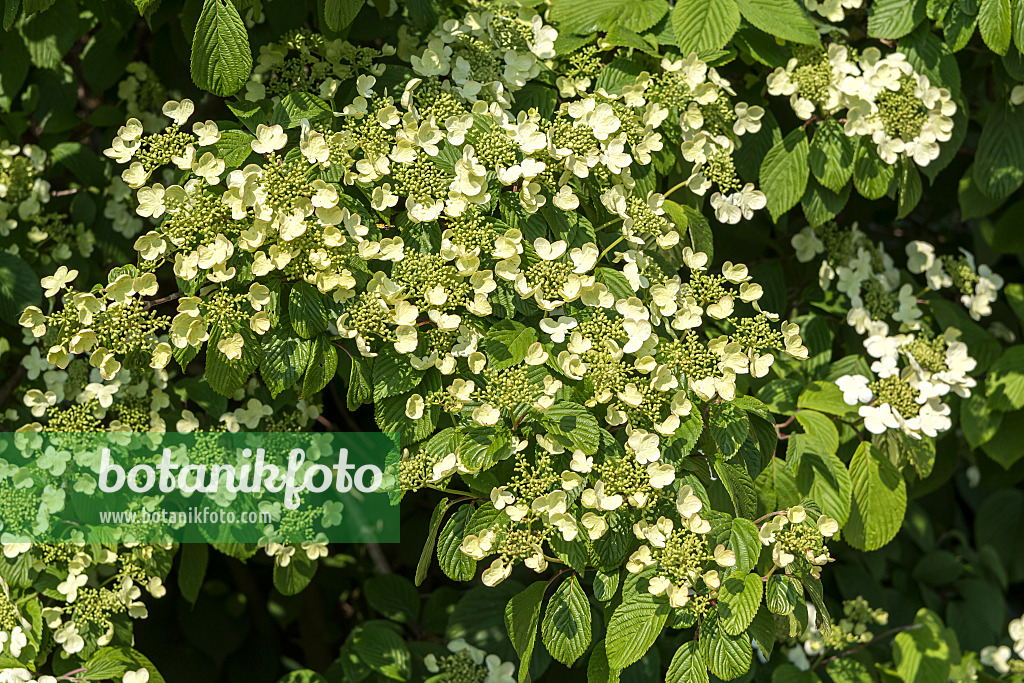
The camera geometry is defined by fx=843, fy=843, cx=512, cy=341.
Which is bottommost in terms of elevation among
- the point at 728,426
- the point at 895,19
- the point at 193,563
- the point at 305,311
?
the point at 193,563

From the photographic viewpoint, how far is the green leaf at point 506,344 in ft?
4.54

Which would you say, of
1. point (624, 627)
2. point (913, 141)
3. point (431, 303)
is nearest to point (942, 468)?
point (913, 141)

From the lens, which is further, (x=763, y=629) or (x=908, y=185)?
(x=908, y=185)

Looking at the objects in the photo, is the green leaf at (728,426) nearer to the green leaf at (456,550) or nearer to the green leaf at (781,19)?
the green leaf at (456,550)

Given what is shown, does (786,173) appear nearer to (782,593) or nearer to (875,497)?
(875,497)

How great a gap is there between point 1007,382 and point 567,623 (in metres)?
1.32

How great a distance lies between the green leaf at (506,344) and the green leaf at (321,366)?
26 centimetres

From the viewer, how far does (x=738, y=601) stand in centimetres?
136

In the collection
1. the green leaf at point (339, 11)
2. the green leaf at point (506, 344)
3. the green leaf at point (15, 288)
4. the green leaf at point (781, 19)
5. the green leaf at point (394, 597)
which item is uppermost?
the green leaf at point (339, 11)

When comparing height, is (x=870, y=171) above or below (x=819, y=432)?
above

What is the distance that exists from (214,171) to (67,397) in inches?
24.3

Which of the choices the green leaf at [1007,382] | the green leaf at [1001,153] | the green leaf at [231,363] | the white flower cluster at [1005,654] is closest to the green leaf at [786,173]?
the green leaf at [1001,153]

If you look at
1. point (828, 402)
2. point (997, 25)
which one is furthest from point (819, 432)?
point (997, 25)

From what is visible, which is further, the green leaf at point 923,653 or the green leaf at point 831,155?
the green leaf at point 923,653
